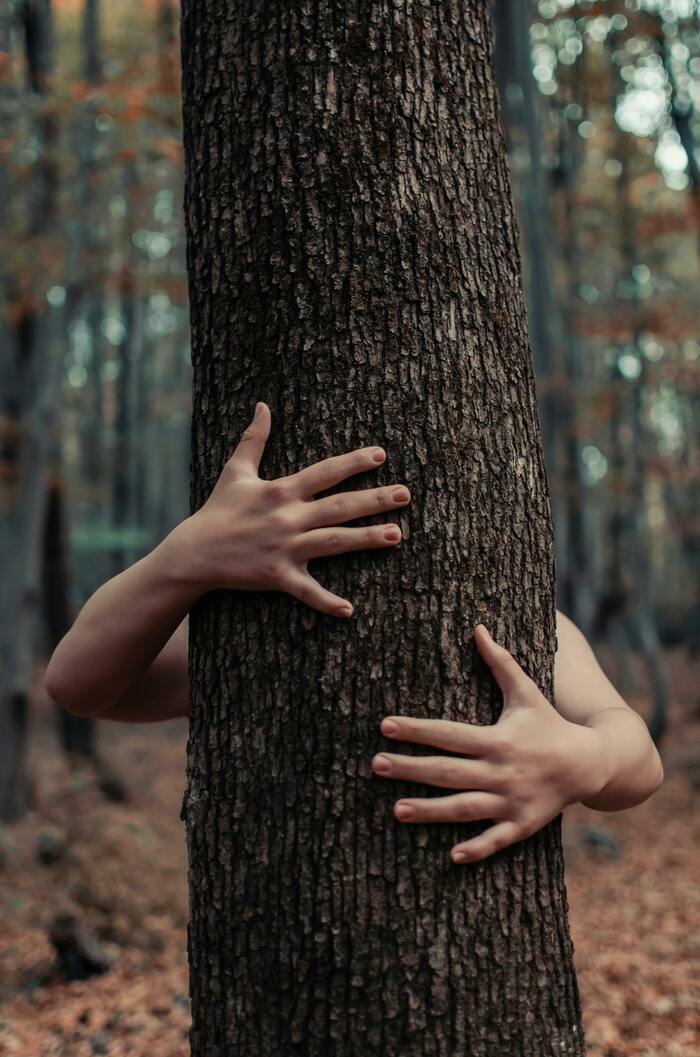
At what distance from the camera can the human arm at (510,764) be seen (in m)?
1.55

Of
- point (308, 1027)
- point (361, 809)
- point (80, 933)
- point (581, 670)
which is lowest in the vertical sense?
point (80, 933)

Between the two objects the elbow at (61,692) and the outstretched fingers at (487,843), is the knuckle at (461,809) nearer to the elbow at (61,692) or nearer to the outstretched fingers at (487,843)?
the outstretched fingers at (487,843)

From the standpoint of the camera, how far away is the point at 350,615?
1602 mm

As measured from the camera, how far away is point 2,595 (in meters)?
7.53

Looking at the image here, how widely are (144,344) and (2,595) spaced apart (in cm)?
1582

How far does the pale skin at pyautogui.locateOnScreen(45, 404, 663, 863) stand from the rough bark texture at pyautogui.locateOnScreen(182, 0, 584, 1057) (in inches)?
1.7

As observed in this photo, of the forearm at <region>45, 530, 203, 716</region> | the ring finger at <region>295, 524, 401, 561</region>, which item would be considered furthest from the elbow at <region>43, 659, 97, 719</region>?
the ring finger at <region>295, 524, 401, 561</region>

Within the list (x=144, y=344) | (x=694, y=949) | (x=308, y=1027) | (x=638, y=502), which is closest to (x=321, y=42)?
(x=308, y=1027)

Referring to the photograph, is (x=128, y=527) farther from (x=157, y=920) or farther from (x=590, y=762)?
(x=590, y=762)

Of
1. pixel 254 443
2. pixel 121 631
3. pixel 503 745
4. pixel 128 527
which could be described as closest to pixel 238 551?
pixel 254 443

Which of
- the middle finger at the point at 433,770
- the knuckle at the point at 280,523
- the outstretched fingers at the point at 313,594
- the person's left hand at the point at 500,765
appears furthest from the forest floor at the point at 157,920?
the knuckle at the point at 280,523

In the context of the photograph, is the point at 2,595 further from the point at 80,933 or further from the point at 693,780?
the point at 693,780

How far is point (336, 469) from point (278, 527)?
147mm

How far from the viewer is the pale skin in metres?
1.56
